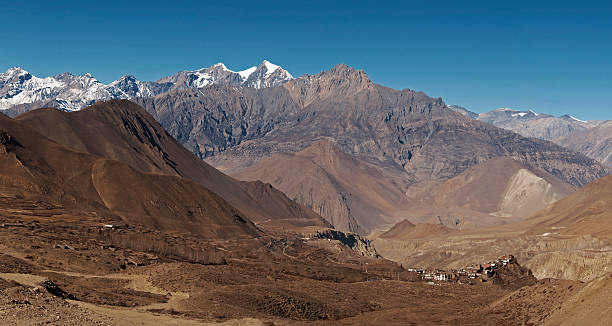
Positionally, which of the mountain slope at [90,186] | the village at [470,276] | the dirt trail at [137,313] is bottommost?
the village at [470,276]

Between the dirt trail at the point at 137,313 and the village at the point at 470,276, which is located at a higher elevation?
the dirt trail at the point at 137,313

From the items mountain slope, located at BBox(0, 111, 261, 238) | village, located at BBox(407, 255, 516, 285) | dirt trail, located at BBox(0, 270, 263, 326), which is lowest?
village, located at BBox(407, 255, 516, 285)

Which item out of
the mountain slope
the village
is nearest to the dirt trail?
the village

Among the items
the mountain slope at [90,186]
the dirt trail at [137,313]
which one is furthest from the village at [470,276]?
the dirt trail at [137,313]

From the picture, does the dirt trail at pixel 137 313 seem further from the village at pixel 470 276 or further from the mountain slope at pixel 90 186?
the mountain slope at pixel 90 186

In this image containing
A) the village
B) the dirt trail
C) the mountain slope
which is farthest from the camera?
the mountain slope

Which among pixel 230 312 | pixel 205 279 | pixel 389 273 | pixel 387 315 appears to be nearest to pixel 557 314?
pixel 387 315

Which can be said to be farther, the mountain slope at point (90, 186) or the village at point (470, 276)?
the mountain slope at point (90, 186)

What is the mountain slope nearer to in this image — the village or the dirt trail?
the village

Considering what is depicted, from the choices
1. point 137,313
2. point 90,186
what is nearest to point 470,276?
point 90,186

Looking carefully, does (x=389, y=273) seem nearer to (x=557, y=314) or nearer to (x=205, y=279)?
(x=205, y=279)

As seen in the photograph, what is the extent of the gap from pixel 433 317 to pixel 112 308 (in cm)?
3461

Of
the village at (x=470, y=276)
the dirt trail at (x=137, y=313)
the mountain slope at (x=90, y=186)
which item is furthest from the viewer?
the mountain slope at (x=90, y=186)

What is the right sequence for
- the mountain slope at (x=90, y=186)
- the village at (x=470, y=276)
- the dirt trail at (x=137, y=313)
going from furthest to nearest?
1. the mountain slope at (x=90, y=186)
2. the village at (x=470, y=276)
3. the dirt trail at (x=137, y=313)
